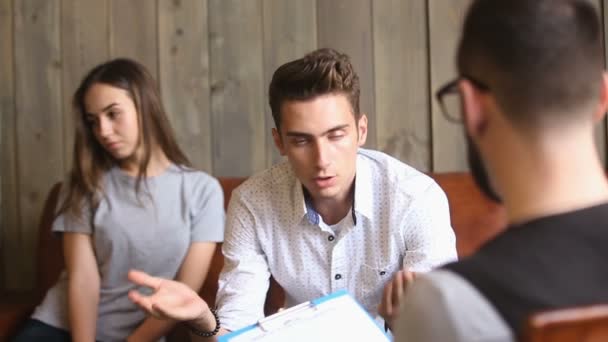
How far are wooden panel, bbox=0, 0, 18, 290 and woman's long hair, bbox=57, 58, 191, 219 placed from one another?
1.61 ft

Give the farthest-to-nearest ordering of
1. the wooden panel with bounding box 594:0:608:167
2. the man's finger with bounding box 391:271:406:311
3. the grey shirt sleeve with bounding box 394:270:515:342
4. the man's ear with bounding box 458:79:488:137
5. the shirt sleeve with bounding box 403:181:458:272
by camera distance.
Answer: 1. the wooden panel with bounding box 594:0:608:167
2. the shirt sleeve with bounding box 403:181:458:272
3. the man's finger with bounding box 391:271:406:311
4. the man's ear with bounding box 458:79:488:137
5. the grey shirt sleeve with bounding box 394:270:515:342

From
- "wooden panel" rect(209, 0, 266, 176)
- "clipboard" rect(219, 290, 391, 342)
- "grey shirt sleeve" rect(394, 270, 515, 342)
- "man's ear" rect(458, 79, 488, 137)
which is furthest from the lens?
"wooden panel" rect(209, 0, 266, 176)

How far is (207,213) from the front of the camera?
1955 mm

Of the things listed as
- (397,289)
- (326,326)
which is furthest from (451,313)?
(326,326)

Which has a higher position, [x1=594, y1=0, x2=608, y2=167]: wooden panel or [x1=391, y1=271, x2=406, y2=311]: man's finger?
[x1=594, y1=0, x2=608, y2=167]: wooden panel

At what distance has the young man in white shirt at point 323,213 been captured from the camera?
1.45m

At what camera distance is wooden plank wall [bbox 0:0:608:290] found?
7.25ft

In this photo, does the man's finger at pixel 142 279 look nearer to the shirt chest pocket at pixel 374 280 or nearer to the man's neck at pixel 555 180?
the shirt chest pocket at pixel 374 280

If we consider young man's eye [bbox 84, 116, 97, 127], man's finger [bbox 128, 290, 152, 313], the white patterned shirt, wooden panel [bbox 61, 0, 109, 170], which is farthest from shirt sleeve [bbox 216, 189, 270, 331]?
wooden panel [bbox 61, 0, 109, 170]

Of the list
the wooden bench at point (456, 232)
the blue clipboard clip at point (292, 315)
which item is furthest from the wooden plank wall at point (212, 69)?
the blue clipboard clip at point (292, 315)

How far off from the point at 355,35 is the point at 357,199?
0.86 metres

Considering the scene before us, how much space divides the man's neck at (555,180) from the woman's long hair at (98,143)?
1.43 metres

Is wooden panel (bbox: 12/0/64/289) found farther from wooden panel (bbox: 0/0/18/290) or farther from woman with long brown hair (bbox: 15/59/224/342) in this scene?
woman with long brown hair (bbox: 15/59/224/342)

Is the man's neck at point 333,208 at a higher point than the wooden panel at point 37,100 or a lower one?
lower
